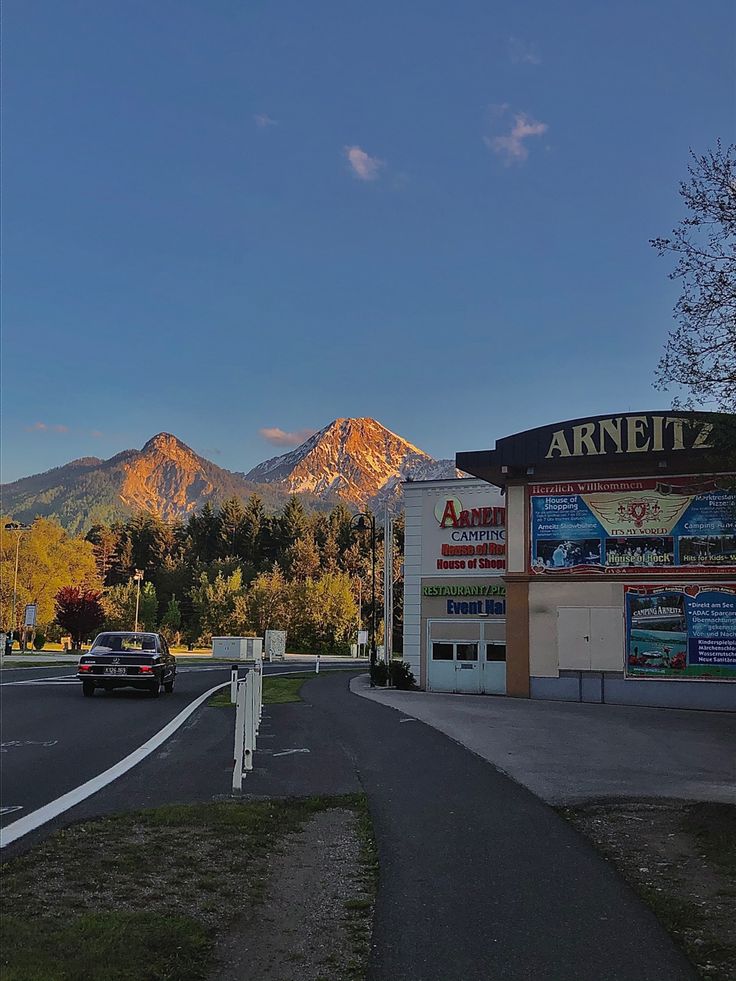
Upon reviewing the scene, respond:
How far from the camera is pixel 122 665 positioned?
23000 mm

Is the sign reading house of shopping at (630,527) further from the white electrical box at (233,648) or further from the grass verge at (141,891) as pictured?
the white electrical box at (233,648)

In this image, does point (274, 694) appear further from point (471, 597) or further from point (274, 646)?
point (274, 646)

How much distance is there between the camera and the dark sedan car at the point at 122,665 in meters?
22.7

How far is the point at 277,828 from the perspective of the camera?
26.0 ft

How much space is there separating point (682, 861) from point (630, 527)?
67.2 ft

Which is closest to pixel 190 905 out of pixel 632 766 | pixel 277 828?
pixel 277 828

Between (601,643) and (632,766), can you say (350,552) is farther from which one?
(632,766)

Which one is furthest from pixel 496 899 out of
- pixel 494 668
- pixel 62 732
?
pixel 494 668

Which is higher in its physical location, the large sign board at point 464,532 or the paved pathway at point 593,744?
the large sign board at point 464,532

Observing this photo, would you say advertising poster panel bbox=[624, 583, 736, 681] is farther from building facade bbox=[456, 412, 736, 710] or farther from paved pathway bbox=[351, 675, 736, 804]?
paved pathway bbox=[351, 675, 736, 804]

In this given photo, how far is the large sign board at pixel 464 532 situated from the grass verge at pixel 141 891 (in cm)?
2340

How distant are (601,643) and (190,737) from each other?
50.0 feet

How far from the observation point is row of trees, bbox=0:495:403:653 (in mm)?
72312

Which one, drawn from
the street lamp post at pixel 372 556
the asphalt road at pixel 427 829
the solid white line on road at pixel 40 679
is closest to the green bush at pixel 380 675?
the street lamp post at pixel 372 556
